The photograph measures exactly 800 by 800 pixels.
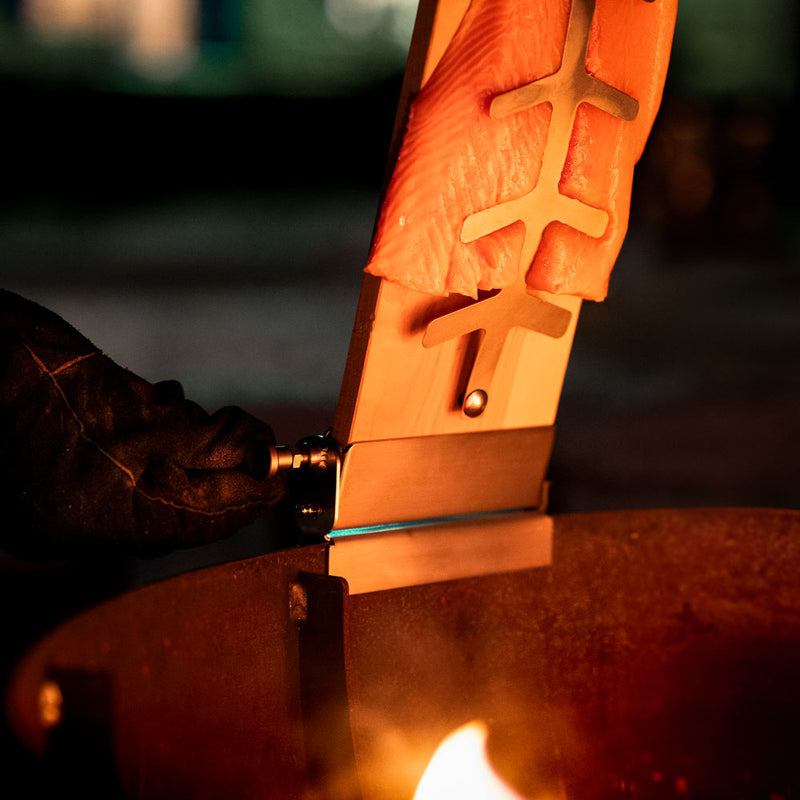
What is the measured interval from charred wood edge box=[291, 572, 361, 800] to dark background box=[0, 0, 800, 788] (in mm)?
234

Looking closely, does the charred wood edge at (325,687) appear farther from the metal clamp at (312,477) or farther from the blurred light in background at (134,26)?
the blurred light in background at (134,26)

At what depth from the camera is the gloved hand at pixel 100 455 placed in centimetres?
84

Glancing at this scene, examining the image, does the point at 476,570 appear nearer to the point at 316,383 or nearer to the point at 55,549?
the point at 55,549

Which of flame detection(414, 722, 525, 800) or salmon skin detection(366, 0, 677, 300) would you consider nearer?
salmon skin detection(366, 0, 677, 300)

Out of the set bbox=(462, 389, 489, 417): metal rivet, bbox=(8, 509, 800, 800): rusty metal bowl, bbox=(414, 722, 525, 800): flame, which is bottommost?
bbox=(414, 722, 525, 800): flame

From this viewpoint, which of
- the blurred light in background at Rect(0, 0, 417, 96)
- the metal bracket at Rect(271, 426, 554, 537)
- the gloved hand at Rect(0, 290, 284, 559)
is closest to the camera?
the gloved hand at Rect(0, 290, 284, 559)

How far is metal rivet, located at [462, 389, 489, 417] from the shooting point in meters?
1.00

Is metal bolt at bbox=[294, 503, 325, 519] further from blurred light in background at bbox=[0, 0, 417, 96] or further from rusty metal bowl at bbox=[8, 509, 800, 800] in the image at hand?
blurred light in background at bbox=[0, 0, 417, 96]

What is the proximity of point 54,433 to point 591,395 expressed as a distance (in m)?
3.98

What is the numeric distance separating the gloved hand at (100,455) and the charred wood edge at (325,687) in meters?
0.11

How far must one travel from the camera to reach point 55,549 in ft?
2.87

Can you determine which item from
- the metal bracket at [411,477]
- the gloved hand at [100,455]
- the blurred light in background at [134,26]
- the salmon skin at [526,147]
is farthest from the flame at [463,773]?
the blurred light in background at [134,26]

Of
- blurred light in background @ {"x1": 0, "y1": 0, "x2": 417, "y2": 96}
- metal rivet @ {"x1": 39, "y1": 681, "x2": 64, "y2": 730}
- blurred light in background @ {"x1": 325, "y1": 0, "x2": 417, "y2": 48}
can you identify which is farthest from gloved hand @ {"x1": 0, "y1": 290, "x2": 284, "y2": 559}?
blurred light in background @ {"x1": 325, "y1": 0, "x2": 417, "y2": 48}

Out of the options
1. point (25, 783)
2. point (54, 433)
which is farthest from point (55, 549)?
point (25, 783)
